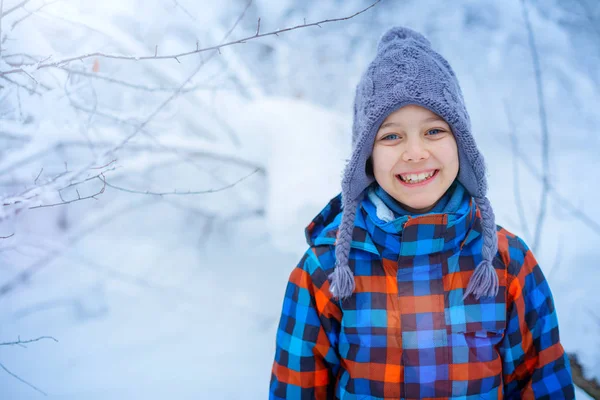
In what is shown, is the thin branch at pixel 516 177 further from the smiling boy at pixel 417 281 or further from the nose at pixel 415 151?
the nose at pixel 415 151

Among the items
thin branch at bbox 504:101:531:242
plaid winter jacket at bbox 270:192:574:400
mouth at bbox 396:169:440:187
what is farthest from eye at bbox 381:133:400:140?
thin branch at bbox 504:101:531:242

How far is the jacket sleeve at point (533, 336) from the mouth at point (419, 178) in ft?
1.18

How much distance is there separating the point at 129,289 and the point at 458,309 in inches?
104

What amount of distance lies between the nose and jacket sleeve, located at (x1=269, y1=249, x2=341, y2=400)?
1.43 feet

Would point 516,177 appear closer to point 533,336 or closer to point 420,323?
point 533,336

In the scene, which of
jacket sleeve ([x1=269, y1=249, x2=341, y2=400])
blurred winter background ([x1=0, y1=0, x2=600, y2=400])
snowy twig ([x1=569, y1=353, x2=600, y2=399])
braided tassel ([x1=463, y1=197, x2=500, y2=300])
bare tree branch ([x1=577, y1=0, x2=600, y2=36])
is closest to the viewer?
braided tassel ([x1=463, y1=197, x2=500, y2=300])

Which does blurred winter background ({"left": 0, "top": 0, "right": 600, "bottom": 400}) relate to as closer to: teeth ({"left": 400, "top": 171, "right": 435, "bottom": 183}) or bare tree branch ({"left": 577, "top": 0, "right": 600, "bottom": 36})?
bare tree branch ({"left": 577, "top": 0, "right": 600, "bottom": 36})

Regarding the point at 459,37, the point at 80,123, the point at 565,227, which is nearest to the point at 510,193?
the point at 565,227

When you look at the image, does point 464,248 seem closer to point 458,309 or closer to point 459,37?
point 458,309

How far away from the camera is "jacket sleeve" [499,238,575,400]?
1.21 metres

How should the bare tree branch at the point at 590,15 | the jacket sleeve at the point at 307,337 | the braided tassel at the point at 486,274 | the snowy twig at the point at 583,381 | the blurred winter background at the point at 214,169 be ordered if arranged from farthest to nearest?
the bare tree branch at the point at 590,15
the blurred winter background at the point at 214,169
the snowy twig at the point at 583,381
the jacket sleeve at the point at 307,337
the braided tassel at the point at 486,274

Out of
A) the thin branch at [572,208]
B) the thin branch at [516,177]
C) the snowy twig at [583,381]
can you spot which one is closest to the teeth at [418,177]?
the snowy twig at [583,381]

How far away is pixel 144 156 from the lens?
3.10m

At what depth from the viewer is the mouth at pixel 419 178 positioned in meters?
1.18
